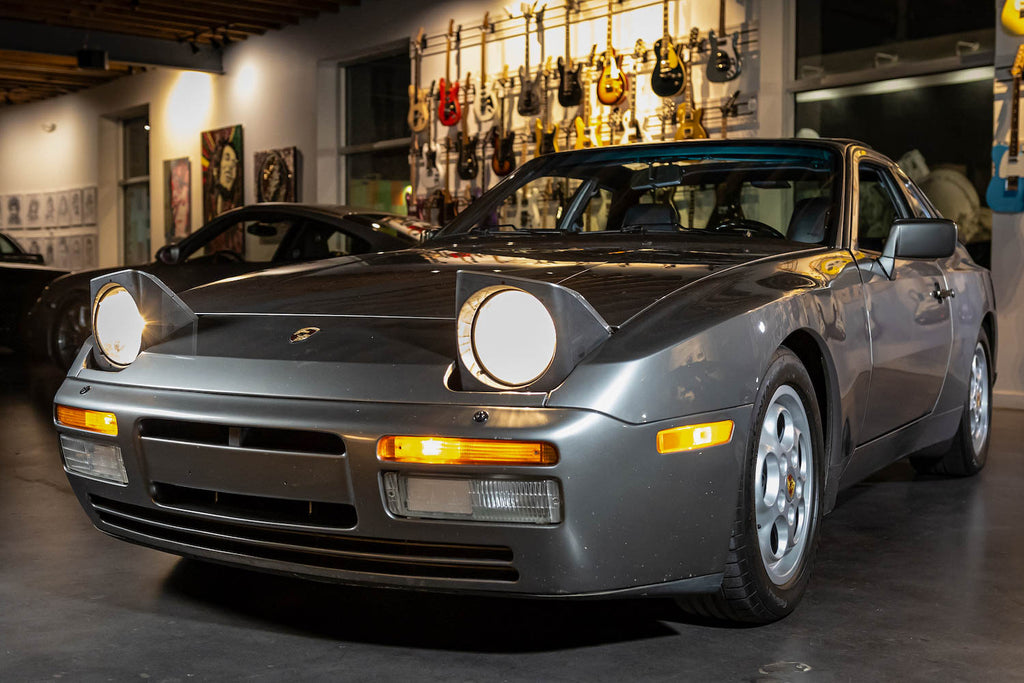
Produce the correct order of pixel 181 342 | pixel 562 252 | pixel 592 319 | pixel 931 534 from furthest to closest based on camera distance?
1. pixel 931 534
2. pixel 562 252
3. pixel 181 342
4. pixel 592 319

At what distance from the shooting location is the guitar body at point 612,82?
956 centimetres

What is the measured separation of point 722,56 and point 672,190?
18.3 ft

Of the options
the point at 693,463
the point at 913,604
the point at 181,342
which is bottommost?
the point at 913,604

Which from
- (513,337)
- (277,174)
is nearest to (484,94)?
(277,174)

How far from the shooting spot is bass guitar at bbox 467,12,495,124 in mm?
10906

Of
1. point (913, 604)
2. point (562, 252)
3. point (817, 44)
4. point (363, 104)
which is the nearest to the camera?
point (913, 604)

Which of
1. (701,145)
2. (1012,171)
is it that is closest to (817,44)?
(1012,171)

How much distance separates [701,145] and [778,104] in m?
5.57

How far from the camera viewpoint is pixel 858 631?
97.1 inches

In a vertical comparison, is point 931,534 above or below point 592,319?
below

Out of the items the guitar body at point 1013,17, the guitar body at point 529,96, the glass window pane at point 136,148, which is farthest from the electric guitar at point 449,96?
the glass window pane at point 136,148

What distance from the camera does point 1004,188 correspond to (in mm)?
7332

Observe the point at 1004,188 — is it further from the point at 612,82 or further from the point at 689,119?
the point at 612,82

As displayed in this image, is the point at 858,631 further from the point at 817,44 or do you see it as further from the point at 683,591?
the point at 817,44
